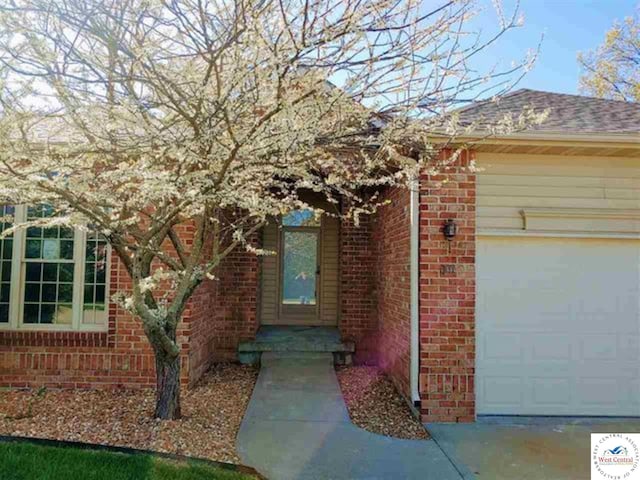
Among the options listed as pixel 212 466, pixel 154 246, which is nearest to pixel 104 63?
pixel 154 246

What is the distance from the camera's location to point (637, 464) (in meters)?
4.10

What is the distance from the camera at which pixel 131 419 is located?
4621 millimetres

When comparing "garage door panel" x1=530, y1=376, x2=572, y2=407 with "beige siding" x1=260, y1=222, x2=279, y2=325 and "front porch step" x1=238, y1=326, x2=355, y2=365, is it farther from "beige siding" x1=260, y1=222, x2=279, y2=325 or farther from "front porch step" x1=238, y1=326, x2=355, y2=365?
"beige siding" x1=260, y1=222, x2=279, y2=325

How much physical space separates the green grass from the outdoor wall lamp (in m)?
3.23

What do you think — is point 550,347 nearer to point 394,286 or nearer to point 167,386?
point 394,286

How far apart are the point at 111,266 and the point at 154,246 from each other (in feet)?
7.18

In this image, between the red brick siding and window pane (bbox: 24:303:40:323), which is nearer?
the red brick siding

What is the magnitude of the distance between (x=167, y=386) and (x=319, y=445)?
5.25ft

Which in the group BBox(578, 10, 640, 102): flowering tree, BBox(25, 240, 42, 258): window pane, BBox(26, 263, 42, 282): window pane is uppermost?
BBox(578, 10, 640, 102): flowering tree

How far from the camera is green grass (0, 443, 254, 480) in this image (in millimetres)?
3316

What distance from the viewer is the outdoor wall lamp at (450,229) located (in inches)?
200

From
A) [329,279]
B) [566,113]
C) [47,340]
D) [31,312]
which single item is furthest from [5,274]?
[566,113]

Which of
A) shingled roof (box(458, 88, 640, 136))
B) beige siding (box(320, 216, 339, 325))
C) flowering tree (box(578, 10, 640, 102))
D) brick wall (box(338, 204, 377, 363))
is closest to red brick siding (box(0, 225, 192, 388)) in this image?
brick wall (box(338, 204, 377, 363))

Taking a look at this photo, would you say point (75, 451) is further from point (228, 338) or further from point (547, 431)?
point (547, 431)
